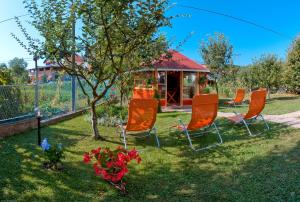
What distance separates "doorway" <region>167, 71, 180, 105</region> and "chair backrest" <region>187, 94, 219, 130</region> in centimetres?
1191

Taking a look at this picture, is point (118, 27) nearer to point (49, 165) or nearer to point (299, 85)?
point (49, 165)

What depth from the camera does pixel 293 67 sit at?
23.2 m

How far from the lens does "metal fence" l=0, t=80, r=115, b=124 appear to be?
745 centimetres

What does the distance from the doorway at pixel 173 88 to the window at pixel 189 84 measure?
52cm

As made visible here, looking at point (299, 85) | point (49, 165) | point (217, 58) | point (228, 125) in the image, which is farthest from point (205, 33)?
point (49, 165)

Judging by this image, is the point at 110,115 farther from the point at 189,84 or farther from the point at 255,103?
the point at 189,84

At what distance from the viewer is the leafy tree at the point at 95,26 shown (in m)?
6.00

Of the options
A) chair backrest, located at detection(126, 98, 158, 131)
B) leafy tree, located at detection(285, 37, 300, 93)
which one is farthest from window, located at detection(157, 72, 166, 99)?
leafy tree, located at detection(285, 37, 300, 93)

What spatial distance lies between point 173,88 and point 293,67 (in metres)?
11.1

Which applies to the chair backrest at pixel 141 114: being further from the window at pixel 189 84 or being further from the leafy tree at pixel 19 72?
the window at pixel 189 84

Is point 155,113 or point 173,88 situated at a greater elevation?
point 173,88

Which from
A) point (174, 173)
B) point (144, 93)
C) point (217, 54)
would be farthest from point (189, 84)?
point (174, 173)

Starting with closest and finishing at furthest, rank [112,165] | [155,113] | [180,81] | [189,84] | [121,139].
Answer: [112,165]
[155,113]
[121,139]
[180,81]
[189,84]

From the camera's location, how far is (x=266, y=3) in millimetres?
33125
